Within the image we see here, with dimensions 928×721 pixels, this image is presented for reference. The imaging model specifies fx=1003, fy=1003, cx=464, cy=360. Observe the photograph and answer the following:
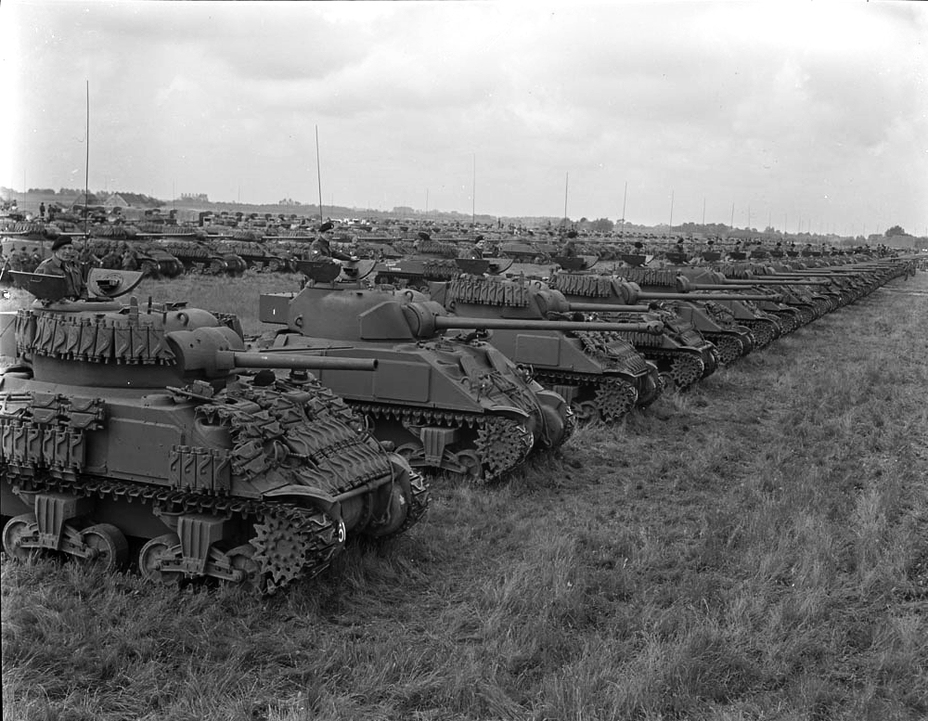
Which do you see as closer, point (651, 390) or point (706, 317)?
point (651, 390)

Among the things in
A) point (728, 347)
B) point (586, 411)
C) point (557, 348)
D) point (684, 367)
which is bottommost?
point (586, 411)

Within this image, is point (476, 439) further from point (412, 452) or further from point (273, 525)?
point (273, 525)

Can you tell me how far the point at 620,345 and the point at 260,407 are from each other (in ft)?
34.9

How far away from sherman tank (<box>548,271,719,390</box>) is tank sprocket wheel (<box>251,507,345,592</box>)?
13.1 m

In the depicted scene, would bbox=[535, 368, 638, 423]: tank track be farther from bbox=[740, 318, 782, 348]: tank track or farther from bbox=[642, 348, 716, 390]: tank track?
bbox=[740, 318, 782, 348]: tank track

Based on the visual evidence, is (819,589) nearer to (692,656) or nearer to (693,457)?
(692,656)

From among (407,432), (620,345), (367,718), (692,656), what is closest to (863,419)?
(620,345)

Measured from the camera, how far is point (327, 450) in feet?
32.0

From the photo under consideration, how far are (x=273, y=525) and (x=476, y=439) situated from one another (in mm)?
5268

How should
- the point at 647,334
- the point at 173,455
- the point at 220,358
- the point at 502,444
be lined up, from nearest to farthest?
the point at 173,455, the point at 220,358, the point at 502,444, the point at 647,334

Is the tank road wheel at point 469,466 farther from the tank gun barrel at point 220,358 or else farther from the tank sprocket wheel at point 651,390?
the tank sprocket wheel at point 651,390

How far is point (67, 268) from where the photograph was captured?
10.0 metres

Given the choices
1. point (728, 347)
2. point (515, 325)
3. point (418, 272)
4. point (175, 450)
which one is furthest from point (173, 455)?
point (418, 272)

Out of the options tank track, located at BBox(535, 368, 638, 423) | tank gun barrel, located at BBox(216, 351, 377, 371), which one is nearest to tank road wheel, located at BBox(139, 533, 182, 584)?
tank gun barrel, located at BBox(216, 351, 377, 371)
